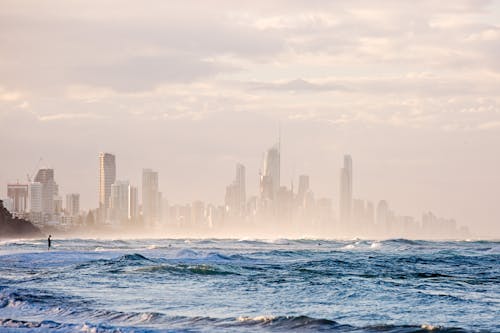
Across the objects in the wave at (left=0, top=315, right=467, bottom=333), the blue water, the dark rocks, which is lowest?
the dark rocks

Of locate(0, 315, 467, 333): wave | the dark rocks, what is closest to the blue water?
locate(0, 315, 467, 333): wave

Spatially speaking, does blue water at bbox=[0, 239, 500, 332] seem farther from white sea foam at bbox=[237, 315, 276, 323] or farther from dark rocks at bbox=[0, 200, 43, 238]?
dark rocks at bbox=[0, 200, 43, 238]

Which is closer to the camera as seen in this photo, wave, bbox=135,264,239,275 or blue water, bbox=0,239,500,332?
blue water, bbox=0,239,500,332

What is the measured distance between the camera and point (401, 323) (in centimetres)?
2177

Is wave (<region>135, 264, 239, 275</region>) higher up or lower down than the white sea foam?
lower down

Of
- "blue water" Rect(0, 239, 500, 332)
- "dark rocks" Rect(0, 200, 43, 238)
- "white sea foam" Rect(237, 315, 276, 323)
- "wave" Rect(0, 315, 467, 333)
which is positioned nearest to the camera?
"wave" Rect(0, 315, 467, 333)

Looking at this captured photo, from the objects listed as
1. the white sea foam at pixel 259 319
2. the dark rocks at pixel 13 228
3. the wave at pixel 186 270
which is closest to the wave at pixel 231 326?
the white sea foam at pixel 259 319

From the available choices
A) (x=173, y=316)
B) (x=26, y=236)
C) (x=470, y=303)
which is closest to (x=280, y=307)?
(x=173, y=316)

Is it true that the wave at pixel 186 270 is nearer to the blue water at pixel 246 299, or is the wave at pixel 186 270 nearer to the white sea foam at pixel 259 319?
the blue water at pixel 246 299

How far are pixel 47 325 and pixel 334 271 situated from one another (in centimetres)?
2355

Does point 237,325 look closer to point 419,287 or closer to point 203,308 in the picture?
point 203,308

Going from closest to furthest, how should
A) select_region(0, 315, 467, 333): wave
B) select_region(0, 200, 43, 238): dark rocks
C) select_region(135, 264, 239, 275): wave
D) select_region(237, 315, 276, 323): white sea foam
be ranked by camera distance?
select_region(0, 315, 467, 333): wave, select_region(237, 315, 276, 323): white sea foam, select_region(135, 264, 239, 275): wave, select_region(0, 200, 43, 238): dark rocks

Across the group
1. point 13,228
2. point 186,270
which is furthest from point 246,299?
point 13,228

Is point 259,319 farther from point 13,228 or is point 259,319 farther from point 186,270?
point 13,228
